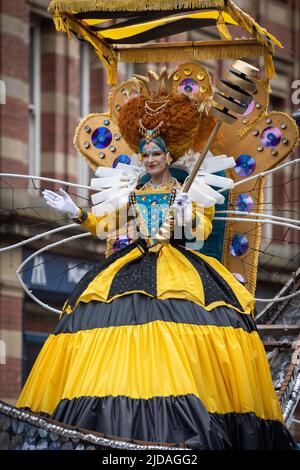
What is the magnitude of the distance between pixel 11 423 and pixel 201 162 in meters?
2.15

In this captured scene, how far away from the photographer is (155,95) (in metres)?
8.55

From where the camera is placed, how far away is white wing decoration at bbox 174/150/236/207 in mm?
8352

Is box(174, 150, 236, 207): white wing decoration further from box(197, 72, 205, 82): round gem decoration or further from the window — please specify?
the window

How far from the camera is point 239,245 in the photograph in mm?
9180

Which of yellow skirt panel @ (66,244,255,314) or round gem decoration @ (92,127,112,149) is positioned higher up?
round gem decoration @ (92,127,112,149)

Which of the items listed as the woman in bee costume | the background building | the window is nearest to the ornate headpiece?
the woman in bee costume

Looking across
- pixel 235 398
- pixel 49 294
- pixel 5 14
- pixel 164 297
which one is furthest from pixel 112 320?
pixel 5 14

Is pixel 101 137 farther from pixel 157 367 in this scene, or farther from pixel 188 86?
pixel 157 367

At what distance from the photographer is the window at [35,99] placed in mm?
17234

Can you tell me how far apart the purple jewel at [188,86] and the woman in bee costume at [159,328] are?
0.33m

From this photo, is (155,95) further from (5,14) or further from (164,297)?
(5,14)

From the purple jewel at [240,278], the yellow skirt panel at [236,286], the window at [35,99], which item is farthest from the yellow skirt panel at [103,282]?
the window at [35,99]

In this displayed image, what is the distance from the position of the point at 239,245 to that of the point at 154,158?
1093 mm

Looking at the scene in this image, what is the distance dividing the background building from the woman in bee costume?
7004 mm
